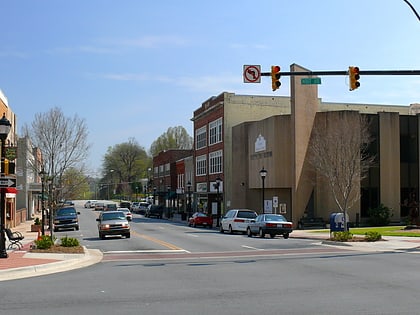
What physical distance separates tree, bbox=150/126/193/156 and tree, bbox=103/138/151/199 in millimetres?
10448

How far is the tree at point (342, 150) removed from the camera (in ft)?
131

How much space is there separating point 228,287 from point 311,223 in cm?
3456

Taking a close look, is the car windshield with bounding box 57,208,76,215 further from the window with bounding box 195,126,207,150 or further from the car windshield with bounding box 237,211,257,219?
the window with bounding box 195,126,207,150

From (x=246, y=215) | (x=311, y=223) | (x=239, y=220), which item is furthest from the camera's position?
(x=311, y=223)

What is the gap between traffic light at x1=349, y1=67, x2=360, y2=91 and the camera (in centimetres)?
2086

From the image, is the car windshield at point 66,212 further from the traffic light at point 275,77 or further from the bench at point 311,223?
the traffic light at point 275,77

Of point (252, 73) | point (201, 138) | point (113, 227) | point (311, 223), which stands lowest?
point (311, 223)

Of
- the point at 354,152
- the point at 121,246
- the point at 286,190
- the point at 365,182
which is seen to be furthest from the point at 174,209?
the point at 121,246

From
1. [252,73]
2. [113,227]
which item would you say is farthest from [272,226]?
[252,73]

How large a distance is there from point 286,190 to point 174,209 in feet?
141

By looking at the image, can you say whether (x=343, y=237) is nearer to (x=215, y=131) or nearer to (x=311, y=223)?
(x=311, y=223)

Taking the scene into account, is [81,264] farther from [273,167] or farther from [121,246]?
[273,167]

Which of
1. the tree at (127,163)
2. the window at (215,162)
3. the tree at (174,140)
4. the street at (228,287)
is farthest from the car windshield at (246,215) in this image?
the tree at (127,163)

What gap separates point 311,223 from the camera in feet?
155
